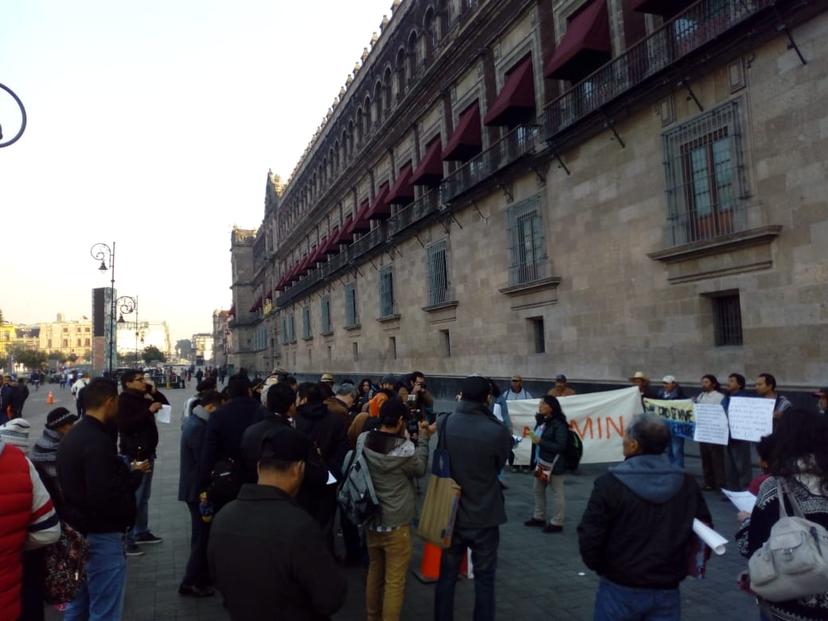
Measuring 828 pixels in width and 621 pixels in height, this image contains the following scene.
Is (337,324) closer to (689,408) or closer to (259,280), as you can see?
(689,408)

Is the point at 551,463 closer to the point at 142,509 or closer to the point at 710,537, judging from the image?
the point at 710,537

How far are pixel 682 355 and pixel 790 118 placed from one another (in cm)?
433

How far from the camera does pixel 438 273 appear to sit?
22.3m

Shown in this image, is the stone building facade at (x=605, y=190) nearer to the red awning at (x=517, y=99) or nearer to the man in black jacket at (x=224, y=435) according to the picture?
the red awning at (x=517, y=99)

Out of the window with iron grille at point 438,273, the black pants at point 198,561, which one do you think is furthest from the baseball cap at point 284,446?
the window with iron grille at point 438,273

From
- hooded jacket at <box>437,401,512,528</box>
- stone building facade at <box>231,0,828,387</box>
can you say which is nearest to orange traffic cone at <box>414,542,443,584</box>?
hooded jacket at <box>437,401,512,528</box>

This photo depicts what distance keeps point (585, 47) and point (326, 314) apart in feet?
90.8

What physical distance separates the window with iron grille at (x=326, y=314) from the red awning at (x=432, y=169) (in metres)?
16.8

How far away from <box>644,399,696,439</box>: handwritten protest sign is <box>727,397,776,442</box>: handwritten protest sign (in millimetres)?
737

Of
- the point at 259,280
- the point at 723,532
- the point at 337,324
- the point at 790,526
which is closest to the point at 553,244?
the point at 723,532

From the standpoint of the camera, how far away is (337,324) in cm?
3584

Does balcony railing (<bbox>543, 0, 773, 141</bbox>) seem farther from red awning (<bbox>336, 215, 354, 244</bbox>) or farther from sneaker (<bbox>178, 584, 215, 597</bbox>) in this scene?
red awning (<bbox>336, 215, 354, 244</bbox>)

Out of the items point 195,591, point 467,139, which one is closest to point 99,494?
point 195,591

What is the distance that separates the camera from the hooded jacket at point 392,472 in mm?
4312
